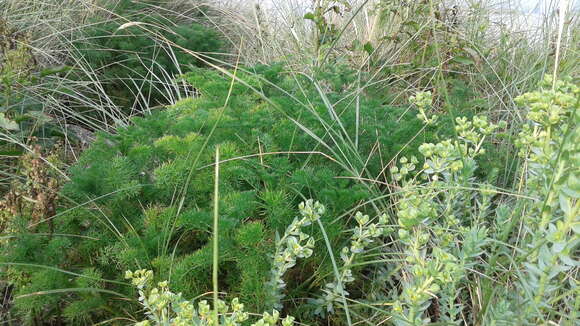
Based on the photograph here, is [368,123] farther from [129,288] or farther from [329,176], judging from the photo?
[129,288]

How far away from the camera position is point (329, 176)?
4.79 ft

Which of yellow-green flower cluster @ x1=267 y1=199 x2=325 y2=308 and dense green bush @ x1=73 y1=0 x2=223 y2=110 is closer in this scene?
yellow-green flower cluster @ x1=267 y1=199 x2=325 y2=308

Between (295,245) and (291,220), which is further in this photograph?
(291,220)

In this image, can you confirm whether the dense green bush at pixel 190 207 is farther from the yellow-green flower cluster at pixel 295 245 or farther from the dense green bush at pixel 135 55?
the dense green bush at pixel 135 55

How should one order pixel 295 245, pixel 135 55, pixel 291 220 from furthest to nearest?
pixel 135 55
pixel 291 220
pixel 295 245

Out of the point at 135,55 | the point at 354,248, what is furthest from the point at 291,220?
the point at 135,55

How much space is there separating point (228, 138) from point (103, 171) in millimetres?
395

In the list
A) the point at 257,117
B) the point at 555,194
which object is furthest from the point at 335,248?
the point at 555,194

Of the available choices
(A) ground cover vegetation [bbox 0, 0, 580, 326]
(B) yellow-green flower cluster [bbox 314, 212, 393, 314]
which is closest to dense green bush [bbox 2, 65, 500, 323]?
(A) ground cover vegetation [bbox 0, 0, 580, 326]

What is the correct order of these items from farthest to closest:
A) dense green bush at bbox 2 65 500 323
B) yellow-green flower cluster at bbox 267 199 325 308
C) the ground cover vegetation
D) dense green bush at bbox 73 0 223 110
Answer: dense green bush at bbox 73 0 223 110, dense green bush at bbox 2 65 500 323, yellow-green flower cluster at bbox 267 199 325 308, the ground cover vegetation

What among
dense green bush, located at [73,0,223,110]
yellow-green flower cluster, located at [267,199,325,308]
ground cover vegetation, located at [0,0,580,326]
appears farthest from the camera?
dense green bush, located at [73,0,223,110]

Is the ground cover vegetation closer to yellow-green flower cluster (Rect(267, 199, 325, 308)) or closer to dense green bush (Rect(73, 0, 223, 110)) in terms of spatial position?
yellow-green flower cluster (Rect(267, 199, 325, 308))

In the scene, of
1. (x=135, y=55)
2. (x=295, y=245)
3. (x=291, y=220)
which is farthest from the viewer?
(x=135, y=55)

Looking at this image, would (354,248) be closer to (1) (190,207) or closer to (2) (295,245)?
(2) (295,245)
